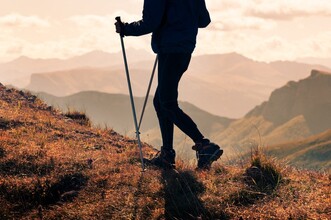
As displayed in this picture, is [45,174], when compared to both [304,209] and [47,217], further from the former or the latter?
[304,209]

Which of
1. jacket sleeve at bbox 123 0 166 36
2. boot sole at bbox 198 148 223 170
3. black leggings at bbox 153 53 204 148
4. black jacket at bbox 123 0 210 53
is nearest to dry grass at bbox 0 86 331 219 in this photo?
boot sole at bbox 198 148 223 170

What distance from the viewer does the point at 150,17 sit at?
6438mm

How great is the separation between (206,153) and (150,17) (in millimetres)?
2477

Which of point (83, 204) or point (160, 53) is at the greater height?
point (160, 53)

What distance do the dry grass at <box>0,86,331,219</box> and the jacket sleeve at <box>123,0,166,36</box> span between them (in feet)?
7.34

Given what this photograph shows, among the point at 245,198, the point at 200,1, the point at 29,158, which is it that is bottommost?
the point at 245,198

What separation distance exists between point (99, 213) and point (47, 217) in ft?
2.11

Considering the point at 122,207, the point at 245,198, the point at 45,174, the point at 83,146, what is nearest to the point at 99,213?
the point at 122,207

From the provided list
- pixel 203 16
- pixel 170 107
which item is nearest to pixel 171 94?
pixel 170 107

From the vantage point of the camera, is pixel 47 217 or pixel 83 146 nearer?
pixel 47 217

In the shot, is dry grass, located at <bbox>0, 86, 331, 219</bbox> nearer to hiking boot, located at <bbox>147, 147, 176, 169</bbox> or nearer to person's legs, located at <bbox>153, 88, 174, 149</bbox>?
hiking boot, located at <bbox>147, 147, 176, 169</bbox>

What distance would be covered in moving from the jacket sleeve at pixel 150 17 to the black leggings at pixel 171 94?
0.52 metres

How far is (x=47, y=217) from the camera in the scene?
5.29m

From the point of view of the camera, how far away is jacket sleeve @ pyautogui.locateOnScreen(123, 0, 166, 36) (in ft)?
20.9
